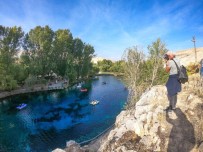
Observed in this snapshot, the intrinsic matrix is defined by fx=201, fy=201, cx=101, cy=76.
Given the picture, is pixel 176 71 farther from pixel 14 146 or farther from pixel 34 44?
pixel 34 44

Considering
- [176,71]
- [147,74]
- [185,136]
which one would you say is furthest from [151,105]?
[147,74]

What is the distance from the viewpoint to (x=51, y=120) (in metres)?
40.2

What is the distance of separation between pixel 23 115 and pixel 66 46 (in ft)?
155

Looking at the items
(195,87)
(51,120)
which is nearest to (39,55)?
(51,120)

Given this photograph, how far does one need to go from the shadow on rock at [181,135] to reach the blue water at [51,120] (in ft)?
69.6

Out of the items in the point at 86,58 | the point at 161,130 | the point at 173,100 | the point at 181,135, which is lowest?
the point at 181,135

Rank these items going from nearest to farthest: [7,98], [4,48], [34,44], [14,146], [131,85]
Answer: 1. [14,146]
2. [131,85]
3. [7,98]
4. [4,48]
5. [34,44]

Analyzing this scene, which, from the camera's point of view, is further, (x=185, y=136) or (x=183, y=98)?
(x=183, y=98)

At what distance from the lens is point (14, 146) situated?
97.2 feet

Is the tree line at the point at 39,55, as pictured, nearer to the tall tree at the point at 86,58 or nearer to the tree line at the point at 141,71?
the tall tree at the point at 86,58

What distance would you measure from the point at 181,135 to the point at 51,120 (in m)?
33.2

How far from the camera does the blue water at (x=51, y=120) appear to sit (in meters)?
30.7

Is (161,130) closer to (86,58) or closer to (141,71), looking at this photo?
(141,71)

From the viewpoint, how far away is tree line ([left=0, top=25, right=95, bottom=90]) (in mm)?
63800
